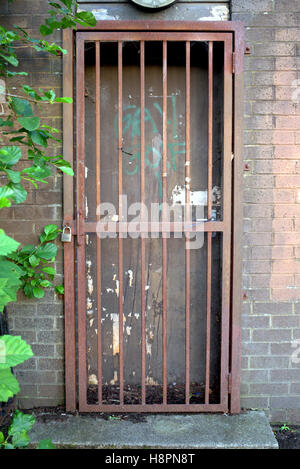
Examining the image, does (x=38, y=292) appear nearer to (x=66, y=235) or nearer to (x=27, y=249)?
(x=27, y=249)

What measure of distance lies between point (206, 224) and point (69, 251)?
966 millimetres

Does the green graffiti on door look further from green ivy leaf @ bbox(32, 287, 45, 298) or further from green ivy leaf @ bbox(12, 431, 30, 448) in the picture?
green ivy leaf @ bbox(12, 431, 30, 448)

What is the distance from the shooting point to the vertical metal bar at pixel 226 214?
258 centimetres

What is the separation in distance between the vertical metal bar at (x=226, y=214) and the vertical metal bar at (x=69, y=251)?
3.43 ft

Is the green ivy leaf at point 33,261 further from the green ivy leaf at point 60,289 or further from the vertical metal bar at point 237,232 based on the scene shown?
the vertical metal bar at point 237,232

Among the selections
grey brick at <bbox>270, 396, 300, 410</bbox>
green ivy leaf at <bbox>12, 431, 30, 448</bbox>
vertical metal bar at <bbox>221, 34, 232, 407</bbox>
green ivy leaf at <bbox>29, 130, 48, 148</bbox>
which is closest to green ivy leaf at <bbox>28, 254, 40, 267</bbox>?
green ivy leaf at <bbox>29, 130, 48, 148</bbox>

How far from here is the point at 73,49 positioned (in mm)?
2619

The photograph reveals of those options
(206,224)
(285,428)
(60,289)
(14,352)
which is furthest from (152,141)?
(285,428)

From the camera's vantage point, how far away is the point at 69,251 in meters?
2.64

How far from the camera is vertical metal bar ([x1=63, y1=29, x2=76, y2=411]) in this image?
8.45 ft

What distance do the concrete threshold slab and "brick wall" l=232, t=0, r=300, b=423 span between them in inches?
10.2

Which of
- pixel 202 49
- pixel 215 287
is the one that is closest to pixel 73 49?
pixel 202 49
